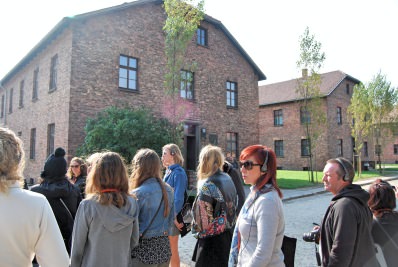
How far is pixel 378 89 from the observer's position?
956 inches

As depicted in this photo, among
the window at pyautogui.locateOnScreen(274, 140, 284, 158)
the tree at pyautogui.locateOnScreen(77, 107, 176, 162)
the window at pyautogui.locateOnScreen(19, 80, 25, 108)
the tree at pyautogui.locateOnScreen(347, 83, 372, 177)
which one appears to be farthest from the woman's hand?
the window at pyautogui.locateOnScreen(274, 140, 284, 158)

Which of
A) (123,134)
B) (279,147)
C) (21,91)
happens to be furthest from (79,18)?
(279,147)

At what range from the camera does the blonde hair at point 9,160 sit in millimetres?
1742

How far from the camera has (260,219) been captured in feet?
7.63

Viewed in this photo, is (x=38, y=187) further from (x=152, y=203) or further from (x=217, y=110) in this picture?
(x=217, y=110)

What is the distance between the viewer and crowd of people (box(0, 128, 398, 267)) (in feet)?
5.85

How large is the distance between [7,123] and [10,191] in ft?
75.8

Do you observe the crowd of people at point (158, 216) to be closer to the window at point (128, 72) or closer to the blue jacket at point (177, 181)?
the blue jacket at point (177, 181)

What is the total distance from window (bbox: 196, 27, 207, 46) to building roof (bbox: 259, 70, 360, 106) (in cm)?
1312

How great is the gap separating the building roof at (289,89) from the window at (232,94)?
10.8m

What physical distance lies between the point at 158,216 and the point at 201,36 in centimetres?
1619

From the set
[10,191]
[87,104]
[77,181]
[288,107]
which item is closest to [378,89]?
[288,107]

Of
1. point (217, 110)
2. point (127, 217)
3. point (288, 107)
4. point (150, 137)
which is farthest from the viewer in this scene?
point (288, 107)

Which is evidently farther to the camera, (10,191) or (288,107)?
(288,107)
